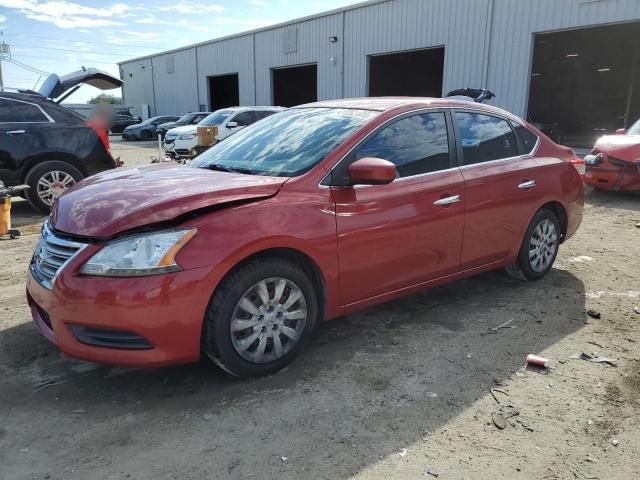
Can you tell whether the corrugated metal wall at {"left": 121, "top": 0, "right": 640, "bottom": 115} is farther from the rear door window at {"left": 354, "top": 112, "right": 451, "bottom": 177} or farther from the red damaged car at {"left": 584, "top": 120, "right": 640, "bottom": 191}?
the rear door window at {"left": 354, "top": 112, "right": 451, "bottom": 177}

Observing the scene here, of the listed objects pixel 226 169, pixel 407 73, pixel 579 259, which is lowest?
pixel 579 259

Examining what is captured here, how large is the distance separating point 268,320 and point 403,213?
47.3 inches

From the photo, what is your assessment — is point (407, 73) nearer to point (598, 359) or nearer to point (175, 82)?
point (175, 82)

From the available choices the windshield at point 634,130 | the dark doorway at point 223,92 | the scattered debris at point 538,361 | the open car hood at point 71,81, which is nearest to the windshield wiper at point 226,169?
the scattered debris at point 538,361

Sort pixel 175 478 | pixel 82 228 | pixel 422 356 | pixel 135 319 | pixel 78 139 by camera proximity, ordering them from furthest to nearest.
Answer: pixel 78 139, pixel 422 356, pixel 82 228, pixel 135 319, pixel 175 478

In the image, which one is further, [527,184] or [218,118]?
[218,118]

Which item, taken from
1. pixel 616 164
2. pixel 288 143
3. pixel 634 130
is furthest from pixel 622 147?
pixel 288 143

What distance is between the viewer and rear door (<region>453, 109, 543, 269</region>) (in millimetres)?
4129

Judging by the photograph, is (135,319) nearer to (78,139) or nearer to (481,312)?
(481,312)

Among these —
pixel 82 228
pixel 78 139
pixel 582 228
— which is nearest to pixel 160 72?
pixel 78 139

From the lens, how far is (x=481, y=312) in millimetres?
4316

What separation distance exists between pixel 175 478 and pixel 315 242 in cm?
148

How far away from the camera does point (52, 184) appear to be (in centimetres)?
775

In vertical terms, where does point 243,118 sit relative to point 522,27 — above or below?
below
